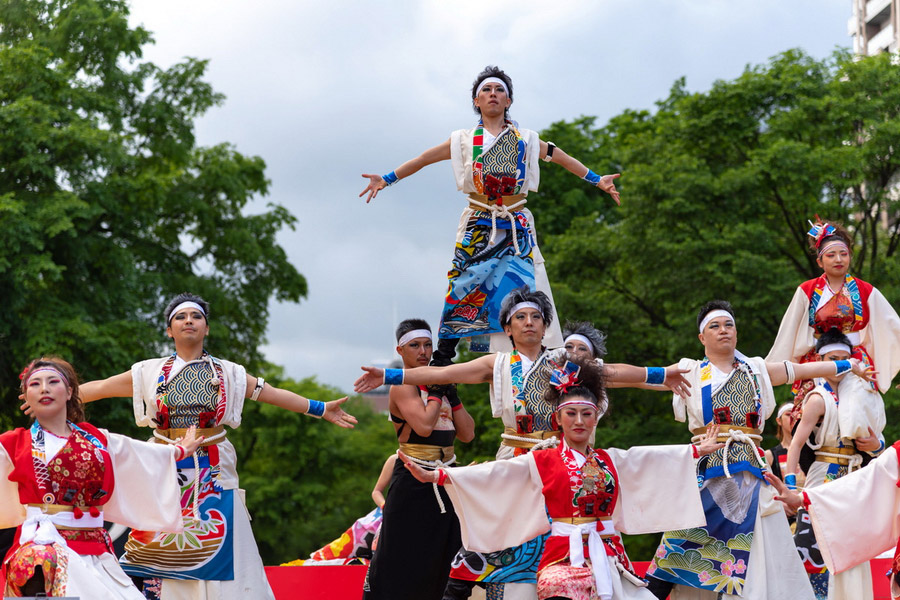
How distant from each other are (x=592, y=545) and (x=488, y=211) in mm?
2745

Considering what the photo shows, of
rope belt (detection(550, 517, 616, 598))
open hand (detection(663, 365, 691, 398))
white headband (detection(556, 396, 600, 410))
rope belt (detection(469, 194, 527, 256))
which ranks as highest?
rope belt (detection(469, 194, 527, 256))

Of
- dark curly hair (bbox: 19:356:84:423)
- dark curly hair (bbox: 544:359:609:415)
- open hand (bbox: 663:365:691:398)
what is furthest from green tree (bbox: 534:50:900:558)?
dark curly hair (bbox: 19:356:84:423)

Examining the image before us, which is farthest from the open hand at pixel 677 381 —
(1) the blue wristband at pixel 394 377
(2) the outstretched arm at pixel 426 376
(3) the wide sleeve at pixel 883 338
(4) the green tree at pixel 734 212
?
(4) the green tree at pixel 734 212

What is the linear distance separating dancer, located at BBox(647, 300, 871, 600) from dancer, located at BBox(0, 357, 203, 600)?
116 inches

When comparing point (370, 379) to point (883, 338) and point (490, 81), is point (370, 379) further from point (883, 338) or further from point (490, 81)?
point (883, 338)

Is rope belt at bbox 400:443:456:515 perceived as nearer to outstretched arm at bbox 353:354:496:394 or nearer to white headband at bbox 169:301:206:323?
outstretched arm at bbox 353:354:496:394

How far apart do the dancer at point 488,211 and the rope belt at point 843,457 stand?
2069mm

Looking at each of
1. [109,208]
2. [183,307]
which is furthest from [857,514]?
[109,208]

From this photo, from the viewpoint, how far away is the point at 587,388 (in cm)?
589

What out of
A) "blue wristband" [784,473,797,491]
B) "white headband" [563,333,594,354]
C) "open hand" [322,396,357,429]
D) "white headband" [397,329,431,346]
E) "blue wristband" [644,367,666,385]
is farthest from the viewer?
"blue wristband" [784,473,797,491]

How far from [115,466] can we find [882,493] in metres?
3.89

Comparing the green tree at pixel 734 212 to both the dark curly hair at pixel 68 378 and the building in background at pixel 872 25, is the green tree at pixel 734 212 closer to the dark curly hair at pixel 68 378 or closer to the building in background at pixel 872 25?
the dark curly hair at pixel 68 378

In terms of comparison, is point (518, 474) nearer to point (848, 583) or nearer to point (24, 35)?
point (848, 583)

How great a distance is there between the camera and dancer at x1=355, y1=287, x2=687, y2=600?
633cm
